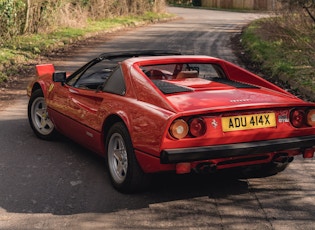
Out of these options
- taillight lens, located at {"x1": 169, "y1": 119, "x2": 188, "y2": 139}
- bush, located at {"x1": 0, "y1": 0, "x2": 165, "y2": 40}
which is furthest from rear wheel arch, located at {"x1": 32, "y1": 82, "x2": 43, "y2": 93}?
bush, located at {"x1": 0, "y1": 0, "x2": 165, "y2": 40}

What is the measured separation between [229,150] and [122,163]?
3.73 feet

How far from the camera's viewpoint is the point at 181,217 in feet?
14.2

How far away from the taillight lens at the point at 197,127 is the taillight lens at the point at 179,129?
58mm

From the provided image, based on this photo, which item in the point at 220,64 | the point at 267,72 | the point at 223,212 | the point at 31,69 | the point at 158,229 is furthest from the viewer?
the point at 31,69

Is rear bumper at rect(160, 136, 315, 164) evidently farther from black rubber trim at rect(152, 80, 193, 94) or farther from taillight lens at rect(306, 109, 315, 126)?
black rubber trim at rect(152, 80, 193, 94)

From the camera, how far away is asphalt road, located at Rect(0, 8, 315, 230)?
4.23m

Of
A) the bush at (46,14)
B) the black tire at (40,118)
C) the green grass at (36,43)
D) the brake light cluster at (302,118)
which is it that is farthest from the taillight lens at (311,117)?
the bush at (46,14)

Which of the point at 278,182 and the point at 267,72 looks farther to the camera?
the point at 267,72

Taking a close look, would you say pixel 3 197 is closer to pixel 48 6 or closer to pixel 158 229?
pixel 158 229

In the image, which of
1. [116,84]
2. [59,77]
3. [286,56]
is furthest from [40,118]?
[286,56]

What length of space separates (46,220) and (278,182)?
2376mm

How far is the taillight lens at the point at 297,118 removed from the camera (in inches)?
190

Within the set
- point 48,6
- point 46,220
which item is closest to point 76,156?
point 46,220

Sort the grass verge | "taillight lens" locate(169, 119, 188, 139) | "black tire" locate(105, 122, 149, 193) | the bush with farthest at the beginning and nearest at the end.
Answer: the bush, the grass verge, "black tire" locate(105, 122, 149, 193), "taillight lens" locate(169, 119, 188, 139)
